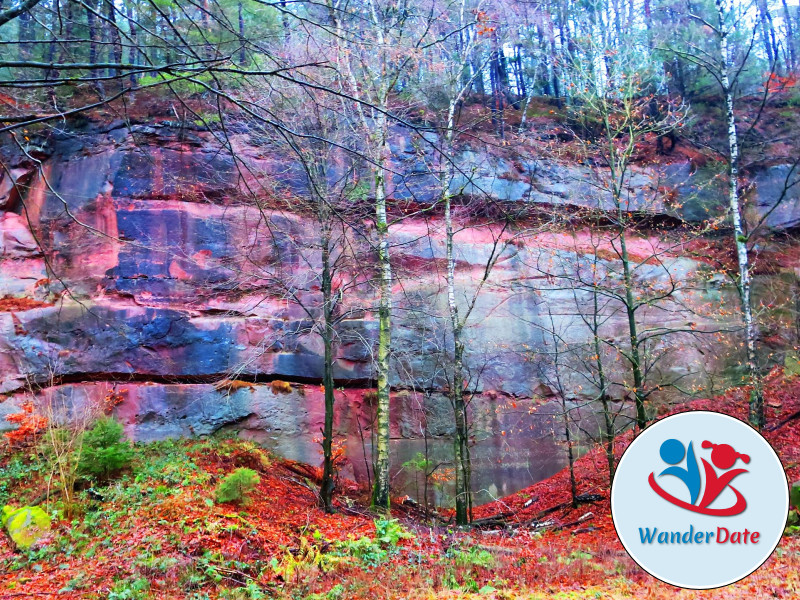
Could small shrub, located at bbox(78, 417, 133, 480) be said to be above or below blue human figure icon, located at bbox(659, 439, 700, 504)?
below

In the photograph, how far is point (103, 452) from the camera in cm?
980

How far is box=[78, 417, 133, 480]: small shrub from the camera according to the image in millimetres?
9758

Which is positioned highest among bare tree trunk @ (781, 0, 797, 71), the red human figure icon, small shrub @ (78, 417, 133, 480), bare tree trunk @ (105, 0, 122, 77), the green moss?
bare tree trunk @ (781, 0, 797, 71)

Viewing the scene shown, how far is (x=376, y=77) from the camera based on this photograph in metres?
→ 11.8

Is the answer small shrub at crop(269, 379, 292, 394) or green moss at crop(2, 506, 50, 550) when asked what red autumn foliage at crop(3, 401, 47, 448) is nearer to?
green moss at crop(2, 506, 50, 550)

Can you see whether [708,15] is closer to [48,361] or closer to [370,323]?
[370,323]

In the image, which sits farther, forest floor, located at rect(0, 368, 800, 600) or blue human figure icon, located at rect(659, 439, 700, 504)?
forest floor, located at rect(0, 368, 800, 600)

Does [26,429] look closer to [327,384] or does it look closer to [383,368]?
[327,384]

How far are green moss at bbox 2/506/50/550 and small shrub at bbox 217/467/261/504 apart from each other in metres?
2.57

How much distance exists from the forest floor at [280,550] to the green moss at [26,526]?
0.20 meters

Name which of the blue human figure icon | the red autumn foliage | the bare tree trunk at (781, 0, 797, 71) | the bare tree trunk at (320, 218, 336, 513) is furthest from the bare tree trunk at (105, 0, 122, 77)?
the bare tree trunk at (781, 0, 797, 71)

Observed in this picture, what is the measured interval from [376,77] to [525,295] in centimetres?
726

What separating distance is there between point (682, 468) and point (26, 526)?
9.01 meters

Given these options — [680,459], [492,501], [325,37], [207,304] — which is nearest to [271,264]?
[207,304]
